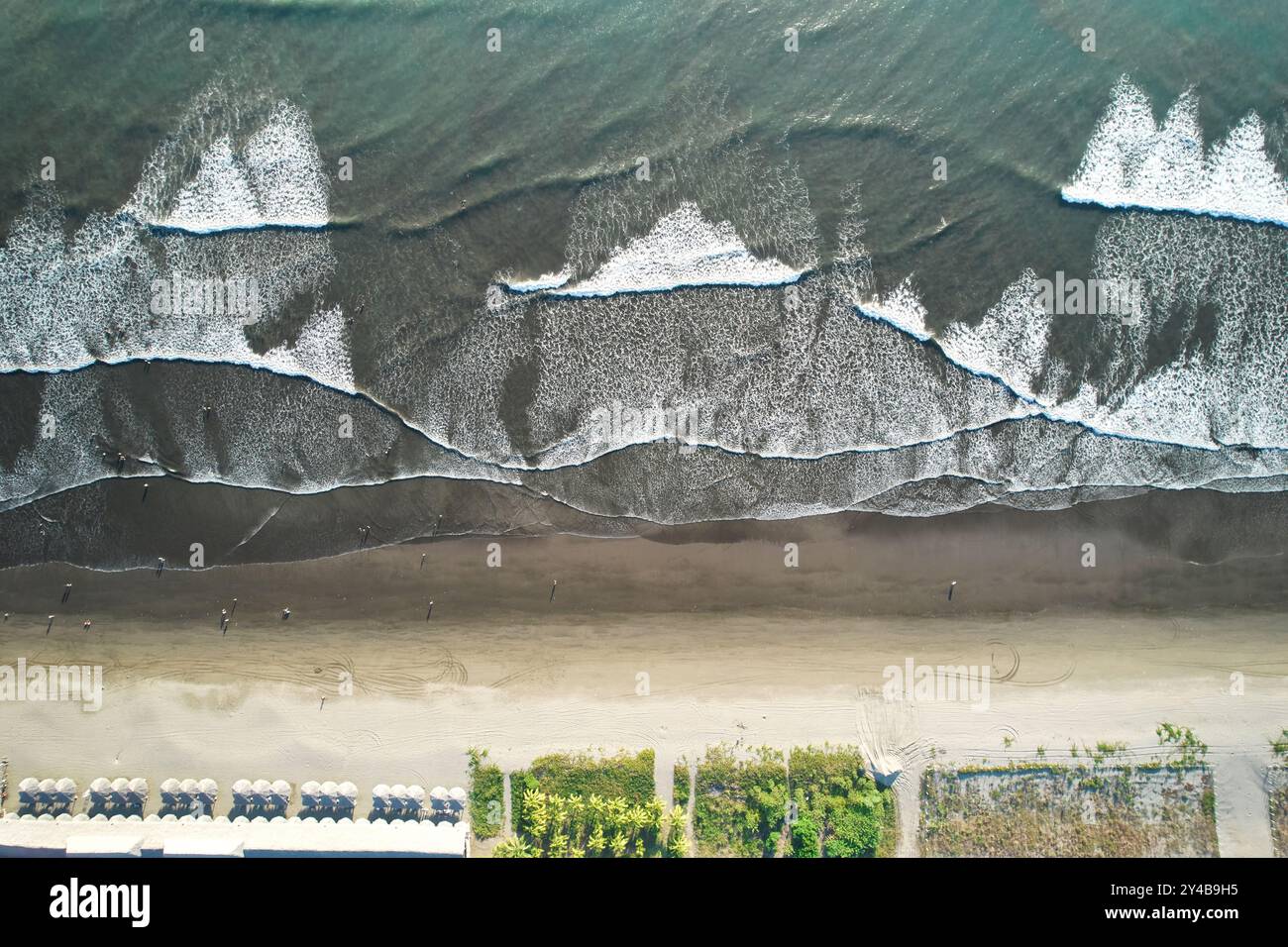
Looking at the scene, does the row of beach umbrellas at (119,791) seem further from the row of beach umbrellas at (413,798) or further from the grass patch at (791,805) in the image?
the grass patch at (791,805)

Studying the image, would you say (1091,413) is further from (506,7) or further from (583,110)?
(506,7)

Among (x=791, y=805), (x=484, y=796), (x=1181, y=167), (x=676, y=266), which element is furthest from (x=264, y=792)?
(x=1181, y=167)

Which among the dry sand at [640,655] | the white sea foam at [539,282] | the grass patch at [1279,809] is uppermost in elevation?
the white sea foam at [539,282]

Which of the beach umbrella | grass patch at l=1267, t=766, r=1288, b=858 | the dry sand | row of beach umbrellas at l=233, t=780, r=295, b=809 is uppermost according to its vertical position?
the dry sand

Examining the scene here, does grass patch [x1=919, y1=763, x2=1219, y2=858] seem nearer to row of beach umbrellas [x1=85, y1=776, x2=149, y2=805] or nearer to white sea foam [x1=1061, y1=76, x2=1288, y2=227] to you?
white sea foam [x1=1061, y1=76, x2=1288, y2=227]

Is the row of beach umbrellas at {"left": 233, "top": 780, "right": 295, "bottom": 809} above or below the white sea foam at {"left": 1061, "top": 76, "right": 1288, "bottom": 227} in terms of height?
below

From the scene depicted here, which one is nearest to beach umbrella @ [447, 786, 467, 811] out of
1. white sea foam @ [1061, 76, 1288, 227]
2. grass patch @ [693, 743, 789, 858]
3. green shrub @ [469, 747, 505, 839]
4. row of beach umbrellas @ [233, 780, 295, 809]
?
green shrub @ [469, 747, 505, 839]

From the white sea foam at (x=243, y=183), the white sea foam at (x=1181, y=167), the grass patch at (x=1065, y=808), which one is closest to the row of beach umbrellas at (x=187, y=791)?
the white sea foam at (x=243, y=183)

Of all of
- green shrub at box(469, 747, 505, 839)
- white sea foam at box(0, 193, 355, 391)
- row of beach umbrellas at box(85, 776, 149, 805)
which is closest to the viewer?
row of beach umbrellas at box(85, 776, 149, 805)
